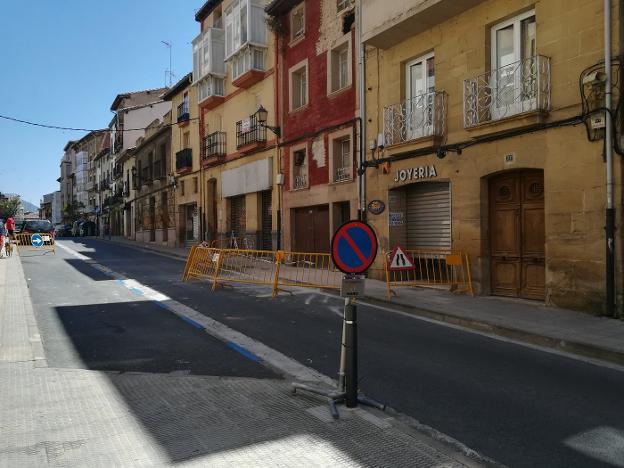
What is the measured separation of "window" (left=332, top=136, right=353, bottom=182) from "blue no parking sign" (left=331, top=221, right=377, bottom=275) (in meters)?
11.9

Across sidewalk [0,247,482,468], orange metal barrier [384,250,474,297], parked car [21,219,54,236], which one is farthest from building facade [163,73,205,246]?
sidewalk [0,247,482,468]

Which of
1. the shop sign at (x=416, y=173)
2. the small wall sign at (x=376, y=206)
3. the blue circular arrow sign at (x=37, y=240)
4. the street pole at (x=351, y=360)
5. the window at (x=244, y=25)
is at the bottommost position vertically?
the street pole at (x=351, y=360)

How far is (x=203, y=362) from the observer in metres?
5.70

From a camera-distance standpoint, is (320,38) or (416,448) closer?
(416,448)

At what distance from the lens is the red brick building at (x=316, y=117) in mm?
15664

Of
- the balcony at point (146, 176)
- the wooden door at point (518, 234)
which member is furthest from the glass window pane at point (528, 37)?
the balcony at point (146, 176)

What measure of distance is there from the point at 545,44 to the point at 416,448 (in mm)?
8879

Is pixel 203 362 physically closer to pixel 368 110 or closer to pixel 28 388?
pixel 28 388

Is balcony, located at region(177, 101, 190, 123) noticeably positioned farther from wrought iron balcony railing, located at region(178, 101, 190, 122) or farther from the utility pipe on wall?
the utility pipe on wall

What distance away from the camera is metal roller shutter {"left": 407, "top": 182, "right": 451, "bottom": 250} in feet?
40.8

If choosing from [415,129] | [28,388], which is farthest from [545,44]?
[28,388]

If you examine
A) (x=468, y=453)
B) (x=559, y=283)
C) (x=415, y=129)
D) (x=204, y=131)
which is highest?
(x=204, y=131)

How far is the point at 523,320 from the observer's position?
8094 millimetres

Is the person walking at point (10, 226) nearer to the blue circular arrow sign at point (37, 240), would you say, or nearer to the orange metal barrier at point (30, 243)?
the orange metal barrier at point (30, 243)
